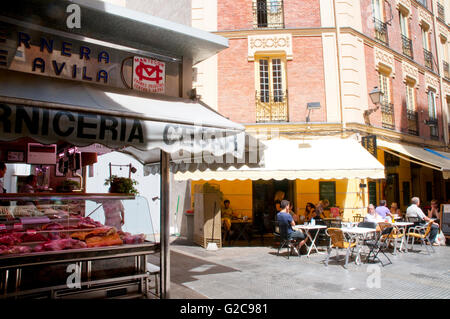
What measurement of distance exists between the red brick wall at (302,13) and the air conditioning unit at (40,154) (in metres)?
9.21

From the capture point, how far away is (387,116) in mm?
13227

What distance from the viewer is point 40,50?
389 cm

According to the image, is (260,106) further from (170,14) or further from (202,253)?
(170,14)

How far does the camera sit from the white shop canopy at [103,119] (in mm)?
3057

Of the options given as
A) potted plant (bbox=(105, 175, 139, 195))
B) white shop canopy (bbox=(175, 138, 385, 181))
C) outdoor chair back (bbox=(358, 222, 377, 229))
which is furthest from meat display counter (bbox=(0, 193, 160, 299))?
outdoor chair back (bbox=(358, 222, 377, 229))

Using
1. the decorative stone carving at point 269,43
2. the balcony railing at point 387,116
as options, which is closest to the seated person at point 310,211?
the balcony railing at point 387,116

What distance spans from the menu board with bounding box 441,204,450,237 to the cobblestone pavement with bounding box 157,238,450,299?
5.81ft

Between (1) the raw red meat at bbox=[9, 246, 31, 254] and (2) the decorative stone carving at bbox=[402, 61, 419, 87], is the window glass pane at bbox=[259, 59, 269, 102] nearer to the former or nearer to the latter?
(2) the decorative stone carving at bbox=[402, 61, 419, 87]

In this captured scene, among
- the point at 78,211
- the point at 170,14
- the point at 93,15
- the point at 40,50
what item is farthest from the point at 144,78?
the point at 170,14

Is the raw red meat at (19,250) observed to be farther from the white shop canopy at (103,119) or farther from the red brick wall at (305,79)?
the red brick wall at (305,79)

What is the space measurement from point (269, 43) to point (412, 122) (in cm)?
825

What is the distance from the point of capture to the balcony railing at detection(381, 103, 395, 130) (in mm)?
12956

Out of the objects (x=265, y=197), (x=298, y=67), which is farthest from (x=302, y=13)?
(x=265, y=197)

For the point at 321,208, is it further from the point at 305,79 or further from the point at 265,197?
the point at 305,79
